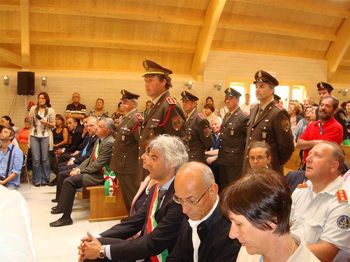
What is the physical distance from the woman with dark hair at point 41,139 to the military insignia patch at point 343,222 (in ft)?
16.4

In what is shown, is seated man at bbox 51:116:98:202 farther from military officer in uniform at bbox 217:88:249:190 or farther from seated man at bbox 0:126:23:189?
military officer in uniform at bbox 217:88:249:190

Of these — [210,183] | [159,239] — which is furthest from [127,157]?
[210,183]

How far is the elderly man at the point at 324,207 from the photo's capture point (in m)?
1.75

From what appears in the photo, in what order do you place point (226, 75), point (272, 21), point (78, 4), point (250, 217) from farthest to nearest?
point (226, 75), point (272, 21), point (78, 4), point (250, 217)

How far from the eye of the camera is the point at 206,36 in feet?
26.6

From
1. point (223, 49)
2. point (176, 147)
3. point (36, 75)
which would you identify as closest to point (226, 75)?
point (223, 49)

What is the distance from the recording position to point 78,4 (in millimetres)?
7211

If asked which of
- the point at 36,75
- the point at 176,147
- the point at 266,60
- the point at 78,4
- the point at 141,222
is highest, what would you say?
the point at 78,4

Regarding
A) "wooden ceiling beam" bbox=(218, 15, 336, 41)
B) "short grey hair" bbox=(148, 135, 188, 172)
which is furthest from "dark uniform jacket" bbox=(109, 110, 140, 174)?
"wooden ceiling beam" bbox=(218, 15, 336, 41)

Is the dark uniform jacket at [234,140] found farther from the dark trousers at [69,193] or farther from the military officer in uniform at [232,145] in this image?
the dark trousers at [69,193]

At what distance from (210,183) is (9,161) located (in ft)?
11.6

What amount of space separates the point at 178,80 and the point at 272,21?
2611 mm

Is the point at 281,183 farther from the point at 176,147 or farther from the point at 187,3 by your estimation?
the point at 187,3

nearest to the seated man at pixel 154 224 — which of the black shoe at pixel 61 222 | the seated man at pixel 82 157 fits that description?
the black shoe at pixel 61 222
